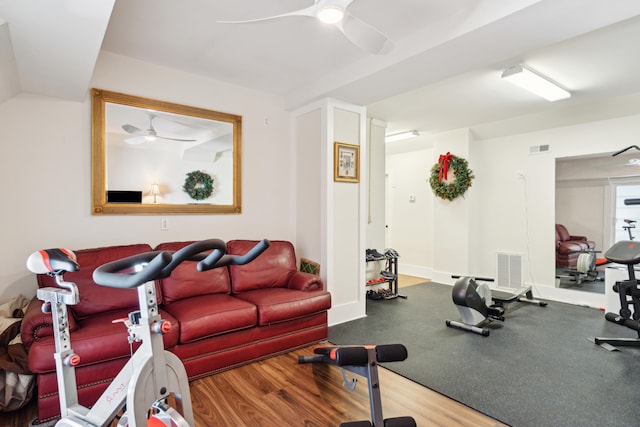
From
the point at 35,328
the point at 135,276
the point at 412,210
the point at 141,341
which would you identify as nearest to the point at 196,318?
the point at 35,328

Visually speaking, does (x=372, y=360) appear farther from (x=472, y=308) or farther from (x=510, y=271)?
(x=510, y=271)

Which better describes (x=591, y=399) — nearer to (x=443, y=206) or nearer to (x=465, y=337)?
(x=465, y=337)

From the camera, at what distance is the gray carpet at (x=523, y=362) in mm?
2111

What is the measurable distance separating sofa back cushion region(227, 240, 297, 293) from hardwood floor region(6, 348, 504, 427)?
80 centimetres

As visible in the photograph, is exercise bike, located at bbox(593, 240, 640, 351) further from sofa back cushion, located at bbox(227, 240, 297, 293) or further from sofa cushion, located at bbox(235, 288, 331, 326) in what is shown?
sofa back cushion, located at bbox(227, 240, 297, 293)

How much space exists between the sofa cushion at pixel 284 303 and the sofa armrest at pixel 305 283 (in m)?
0.06

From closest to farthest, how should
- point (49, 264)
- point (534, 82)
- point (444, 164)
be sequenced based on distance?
point (49, 264) → point (534, 82) → point (444, 164)

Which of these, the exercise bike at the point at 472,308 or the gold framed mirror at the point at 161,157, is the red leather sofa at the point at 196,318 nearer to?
the gold framed mirror at the point at 161,157

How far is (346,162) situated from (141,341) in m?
2.90

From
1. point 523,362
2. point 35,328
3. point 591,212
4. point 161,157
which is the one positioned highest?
point 161,157

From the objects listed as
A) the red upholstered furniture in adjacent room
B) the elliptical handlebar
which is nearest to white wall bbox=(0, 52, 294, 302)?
the elliptical handlebar

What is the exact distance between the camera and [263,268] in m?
3.32

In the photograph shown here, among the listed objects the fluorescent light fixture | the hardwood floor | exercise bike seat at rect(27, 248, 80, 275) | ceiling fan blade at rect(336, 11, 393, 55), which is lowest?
the hardwood floor

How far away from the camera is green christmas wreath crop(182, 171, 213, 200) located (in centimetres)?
337
